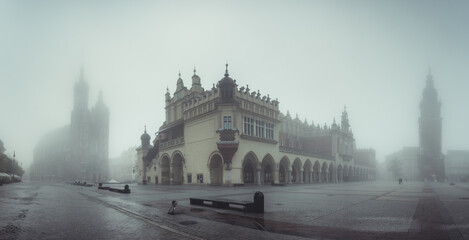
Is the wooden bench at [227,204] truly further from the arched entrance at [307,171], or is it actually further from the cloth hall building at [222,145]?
the arched entrance at [307,171]

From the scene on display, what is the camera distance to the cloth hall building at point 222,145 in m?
43.5

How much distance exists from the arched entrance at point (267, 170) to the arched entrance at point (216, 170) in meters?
7.14

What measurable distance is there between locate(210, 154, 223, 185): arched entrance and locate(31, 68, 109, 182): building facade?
90.7m

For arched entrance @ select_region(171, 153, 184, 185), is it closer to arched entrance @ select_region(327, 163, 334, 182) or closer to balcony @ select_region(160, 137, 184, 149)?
balcony @ select_region(160, 137, 184, 149)

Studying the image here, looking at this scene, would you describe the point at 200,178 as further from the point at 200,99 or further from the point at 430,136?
the point at 430,136

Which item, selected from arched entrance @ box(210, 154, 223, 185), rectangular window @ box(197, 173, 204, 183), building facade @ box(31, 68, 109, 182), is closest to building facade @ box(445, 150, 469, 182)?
arched entrance @ box(210, 154, 223, 185)

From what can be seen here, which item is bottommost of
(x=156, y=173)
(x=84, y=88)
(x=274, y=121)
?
(x=156, y=173)

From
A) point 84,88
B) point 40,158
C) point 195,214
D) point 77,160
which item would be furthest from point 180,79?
point 40,158

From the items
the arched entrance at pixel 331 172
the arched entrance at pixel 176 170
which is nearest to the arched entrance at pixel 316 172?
the arched entrance at pixel 331 172

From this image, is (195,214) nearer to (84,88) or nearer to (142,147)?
(142,147)

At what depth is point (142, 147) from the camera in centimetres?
7019

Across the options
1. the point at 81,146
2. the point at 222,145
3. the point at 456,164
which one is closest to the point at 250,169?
the point at 222,145

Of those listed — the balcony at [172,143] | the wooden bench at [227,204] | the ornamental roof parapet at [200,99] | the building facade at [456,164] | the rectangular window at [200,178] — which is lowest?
the building facade at [456,164]

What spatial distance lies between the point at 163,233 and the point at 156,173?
2145 inches
